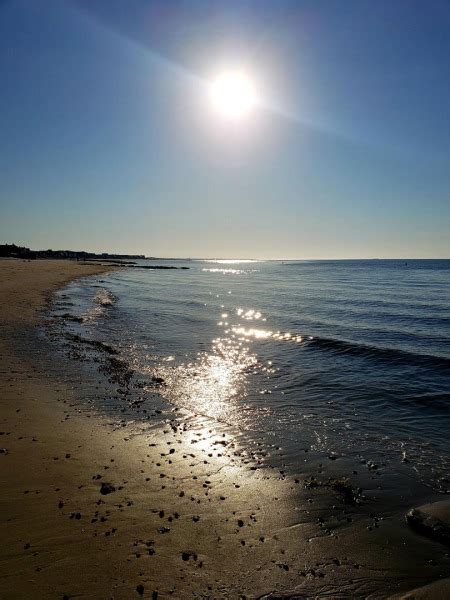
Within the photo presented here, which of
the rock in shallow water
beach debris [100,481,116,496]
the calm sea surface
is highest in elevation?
beach debris [100,481,116,496]

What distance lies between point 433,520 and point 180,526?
3.82 metres

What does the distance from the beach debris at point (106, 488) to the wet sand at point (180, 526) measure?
0.05ft

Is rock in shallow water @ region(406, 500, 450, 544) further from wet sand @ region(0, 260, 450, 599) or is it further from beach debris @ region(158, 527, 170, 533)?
beach debris @ region(158, 527, 170, 533)

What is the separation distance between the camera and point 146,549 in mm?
4758

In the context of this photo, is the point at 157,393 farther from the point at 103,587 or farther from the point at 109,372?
the point at 103,587

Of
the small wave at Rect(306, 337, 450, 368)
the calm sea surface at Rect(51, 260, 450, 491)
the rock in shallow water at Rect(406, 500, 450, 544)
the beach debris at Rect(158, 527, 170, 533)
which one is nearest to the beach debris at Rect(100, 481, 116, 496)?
the beach debris at Rect(158, 527, 170, 533)

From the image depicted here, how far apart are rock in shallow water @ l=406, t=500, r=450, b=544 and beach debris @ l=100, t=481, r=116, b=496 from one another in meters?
4.71

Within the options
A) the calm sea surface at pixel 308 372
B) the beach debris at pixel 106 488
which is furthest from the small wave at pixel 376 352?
the beach debris at pixel 106 488

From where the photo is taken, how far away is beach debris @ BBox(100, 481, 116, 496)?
5977 mm

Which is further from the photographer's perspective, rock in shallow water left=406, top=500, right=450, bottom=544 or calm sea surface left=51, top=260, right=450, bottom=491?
calm sea surface left=51, top=260, right=450, bottom=491

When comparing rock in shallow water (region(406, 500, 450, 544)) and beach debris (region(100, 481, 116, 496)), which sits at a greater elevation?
beach debris (region(100, 481, 116, 496))

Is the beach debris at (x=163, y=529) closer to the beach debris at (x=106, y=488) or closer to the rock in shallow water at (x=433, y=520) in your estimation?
the beach debris at (x=106, y=488)

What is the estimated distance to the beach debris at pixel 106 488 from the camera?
235 inches

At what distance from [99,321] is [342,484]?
1931 centimetres
